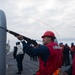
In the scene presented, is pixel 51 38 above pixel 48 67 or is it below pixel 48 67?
above

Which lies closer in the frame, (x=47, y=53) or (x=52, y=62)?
(x=47, y=53)

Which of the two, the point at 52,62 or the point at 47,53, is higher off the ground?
the point at 47,53

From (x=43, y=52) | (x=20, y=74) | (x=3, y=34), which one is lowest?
(x=20, y=74)

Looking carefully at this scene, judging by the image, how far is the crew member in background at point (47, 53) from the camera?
7277 millimetres

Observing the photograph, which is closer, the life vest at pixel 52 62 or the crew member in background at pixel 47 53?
the crew member in background at pixel 47 53

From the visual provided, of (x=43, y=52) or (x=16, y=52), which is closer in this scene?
(x=43, y=52)

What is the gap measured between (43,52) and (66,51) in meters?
18.2

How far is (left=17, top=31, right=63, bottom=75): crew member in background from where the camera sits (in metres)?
7.28

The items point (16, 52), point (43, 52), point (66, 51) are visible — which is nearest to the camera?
point (43, 52)

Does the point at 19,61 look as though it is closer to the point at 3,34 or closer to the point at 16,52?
the point at 16,52

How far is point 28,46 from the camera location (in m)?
7.49

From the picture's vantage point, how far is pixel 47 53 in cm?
730

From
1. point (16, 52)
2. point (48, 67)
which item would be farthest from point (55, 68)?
point (16, 52)

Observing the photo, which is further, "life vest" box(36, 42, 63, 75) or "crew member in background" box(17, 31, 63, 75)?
"life vest" box(36, 42, 63, 75)
